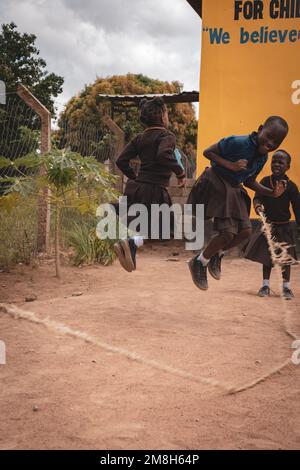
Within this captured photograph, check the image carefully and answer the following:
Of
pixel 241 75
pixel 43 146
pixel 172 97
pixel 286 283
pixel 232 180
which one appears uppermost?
pixel 172 97

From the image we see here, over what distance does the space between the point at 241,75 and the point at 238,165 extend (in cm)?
272

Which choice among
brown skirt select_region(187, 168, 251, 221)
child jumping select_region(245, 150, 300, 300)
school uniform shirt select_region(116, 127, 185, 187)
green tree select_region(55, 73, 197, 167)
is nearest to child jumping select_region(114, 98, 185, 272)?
school uniform shirt select_region(116, 127, 185, 187)

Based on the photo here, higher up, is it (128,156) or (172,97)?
(172,97)

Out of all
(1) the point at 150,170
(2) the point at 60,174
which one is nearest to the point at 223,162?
(1) the point at 150,170

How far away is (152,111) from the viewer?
3.83m

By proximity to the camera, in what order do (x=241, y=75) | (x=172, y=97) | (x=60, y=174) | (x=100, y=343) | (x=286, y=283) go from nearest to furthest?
(x=100, y=343)
(x=241, y=75)
(x=286, y=283)
(x=60, y=174)
(x=172, y=97)

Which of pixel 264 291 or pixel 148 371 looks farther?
pixel 264 291

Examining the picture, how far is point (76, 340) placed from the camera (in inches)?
184

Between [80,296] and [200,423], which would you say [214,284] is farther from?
[200,423]

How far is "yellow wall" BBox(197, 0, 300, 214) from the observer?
572cm

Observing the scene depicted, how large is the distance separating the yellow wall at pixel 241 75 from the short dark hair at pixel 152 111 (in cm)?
209

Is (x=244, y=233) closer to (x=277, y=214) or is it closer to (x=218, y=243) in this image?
(x=218, y=243)

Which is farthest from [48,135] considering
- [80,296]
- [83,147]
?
[80,296]
